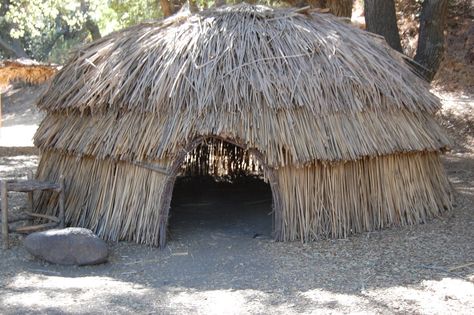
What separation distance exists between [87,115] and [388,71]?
4.02 m

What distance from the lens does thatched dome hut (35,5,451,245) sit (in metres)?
7.79

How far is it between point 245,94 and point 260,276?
2232 millimetres

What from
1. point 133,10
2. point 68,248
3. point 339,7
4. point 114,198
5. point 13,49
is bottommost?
point 68,248

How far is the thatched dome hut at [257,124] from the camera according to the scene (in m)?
7.79

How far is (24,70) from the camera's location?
16.0 m

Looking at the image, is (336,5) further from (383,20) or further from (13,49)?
(13,49)

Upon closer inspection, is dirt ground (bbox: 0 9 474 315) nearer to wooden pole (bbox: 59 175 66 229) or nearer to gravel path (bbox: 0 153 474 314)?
gravel path (bbox: 0 153 474 314)

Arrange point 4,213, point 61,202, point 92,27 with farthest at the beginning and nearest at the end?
1. point 92,27
2. point 61,202
3. point 4,213

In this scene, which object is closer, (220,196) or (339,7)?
(220,196)

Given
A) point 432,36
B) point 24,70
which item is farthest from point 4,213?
point 24,70

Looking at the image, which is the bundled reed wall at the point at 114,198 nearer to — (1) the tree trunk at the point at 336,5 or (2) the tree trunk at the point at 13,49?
(1) the tree trunk at the point at 336,5

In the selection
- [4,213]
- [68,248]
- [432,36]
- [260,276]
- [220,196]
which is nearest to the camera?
[260,276]

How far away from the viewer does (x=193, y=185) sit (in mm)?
12086

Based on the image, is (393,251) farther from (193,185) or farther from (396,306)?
(193,185)
